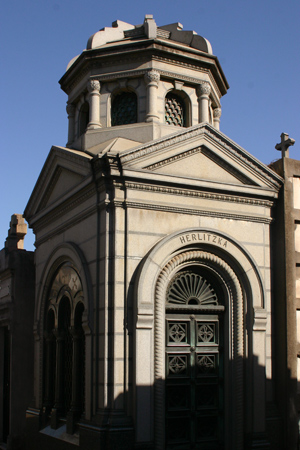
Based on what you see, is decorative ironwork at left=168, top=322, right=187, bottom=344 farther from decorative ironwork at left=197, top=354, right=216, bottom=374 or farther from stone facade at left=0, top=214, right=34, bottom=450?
stone facade at left=0, top=214, right=34, bottom=450

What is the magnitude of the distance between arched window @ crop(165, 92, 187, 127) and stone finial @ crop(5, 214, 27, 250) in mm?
6463

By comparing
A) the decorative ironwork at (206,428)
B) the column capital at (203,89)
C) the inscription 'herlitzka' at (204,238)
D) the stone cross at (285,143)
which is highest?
the column capital at (203,89)

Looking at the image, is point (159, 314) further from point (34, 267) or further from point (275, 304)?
point (34, 267)

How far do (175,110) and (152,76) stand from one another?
1237 millimetres

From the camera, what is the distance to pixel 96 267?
506 inches

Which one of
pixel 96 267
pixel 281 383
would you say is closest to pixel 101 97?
pixel 96 267

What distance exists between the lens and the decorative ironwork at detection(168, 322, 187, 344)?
13133mm

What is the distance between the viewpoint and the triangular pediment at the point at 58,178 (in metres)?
14.1

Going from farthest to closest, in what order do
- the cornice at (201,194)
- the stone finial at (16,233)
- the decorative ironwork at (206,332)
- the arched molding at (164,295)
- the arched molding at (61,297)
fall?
the stone finial at (16,233)
the decorative ironwork at (206,332)
the cornice at (201,194)
the arched molding at (61,297)
the arched molding at (164,295)

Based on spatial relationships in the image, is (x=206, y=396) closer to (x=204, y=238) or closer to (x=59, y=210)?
(x=204, y=238)

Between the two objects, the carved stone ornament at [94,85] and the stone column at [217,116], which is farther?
the stone column at [217,116]

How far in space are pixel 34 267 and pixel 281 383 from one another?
8.74 metres

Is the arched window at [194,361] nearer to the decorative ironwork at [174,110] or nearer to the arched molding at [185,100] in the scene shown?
the decorative ironwork at [174,110]

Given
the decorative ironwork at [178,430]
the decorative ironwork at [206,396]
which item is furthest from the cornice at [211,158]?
the decorative ironwork at [178,430]
